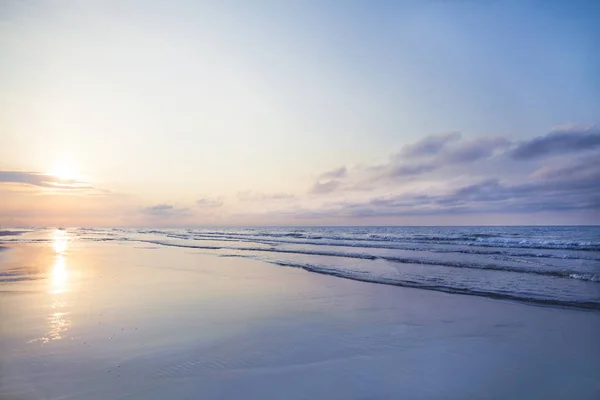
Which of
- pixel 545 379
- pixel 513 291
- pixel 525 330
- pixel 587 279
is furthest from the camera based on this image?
pixel 587 279

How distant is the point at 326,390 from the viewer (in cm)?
425

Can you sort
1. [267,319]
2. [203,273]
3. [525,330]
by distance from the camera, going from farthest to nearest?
[203,273] < [267,319] < [525,330]

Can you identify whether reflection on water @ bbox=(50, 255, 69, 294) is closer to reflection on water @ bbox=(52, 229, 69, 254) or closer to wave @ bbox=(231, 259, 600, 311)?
wave @ bbox=(231, 259, 600, 311)

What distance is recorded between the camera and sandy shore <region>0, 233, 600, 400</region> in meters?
4.34

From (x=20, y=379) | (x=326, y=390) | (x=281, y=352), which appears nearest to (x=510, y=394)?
(x=326, y=390)

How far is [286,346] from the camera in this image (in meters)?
5.87

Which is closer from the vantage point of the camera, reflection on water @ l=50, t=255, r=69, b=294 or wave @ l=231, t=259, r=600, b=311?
wave @ l=231, t=259, r=600, b=311

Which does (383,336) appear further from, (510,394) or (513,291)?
(513,291)

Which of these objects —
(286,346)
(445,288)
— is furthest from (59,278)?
(445,288)

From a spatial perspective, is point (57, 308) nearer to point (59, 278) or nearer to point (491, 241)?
point (59, 278)

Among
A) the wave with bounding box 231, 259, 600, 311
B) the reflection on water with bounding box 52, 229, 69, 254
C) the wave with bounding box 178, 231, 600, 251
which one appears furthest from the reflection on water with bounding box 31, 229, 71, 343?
the wave with bounding box 178, 231, 600, 251

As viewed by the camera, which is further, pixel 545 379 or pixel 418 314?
pixel 418 314

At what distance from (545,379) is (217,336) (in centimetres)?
530

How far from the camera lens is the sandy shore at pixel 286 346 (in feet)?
14.3
